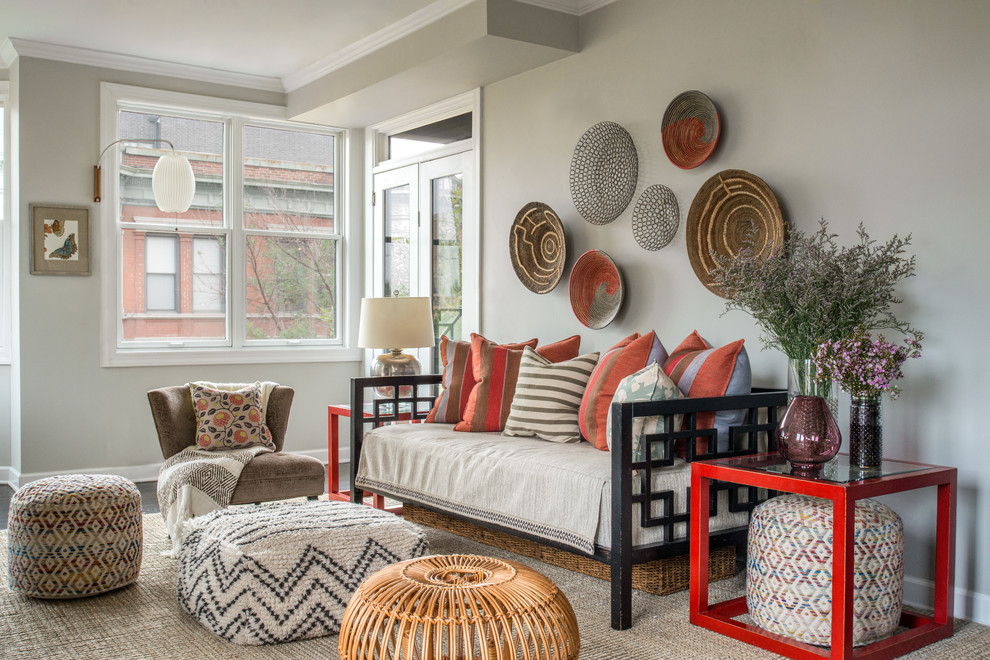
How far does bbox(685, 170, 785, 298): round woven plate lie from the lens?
11.4 ft

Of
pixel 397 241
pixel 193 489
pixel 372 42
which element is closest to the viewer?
pixel 193 489

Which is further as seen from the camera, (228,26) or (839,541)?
(228,26)

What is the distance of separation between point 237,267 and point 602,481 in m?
3.81

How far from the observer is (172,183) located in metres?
5.18

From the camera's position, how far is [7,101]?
5492 mm

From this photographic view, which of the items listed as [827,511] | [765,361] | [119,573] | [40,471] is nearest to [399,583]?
[827,511]

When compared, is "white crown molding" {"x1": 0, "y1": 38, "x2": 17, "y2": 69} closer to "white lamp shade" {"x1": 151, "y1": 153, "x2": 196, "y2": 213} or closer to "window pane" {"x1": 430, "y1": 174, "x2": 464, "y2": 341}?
"white lamp shade" {"x1": 151, "y1": 153, "x2": 196, "y2": 213}

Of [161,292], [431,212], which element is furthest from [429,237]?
[161,292]

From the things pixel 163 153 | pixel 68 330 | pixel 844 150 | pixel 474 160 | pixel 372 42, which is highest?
pixel 372 42

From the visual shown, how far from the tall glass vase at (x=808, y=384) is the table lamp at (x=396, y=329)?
7.93 feet

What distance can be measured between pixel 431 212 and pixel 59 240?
227 cm

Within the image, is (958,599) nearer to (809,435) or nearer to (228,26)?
(809,435)

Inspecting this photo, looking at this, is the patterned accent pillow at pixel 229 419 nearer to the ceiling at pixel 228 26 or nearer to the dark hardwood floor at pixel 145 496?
the dark hardwood floor at pixel 145 496

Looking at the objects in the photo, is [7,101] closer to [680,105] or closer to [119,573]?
[119,573]
